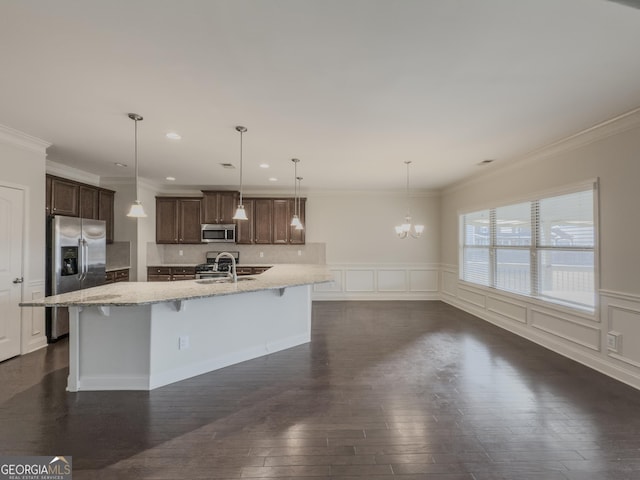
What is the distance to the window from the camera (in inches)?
134

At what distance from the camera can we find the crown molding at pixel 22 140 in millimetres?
3237

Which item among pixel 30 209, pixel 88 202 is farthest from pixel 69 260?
pixel 88 202

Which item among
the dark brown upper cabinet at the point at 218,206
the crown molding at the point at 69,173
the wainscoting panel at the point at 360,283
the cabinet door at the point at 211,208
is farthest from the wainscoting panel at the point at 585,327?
the crown molding at the point at 69,173

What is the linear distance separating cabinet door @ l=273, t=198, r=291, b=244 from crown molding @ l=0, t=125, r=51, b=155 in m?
3.74

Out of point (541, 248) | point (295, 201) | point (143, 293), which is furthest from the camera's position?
point (295, 201)

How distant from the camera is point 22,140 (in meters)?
3.42

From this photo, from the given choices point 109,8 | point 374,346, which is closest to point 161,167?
point 109,8

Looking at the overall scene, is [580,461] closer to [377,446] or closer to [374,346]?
[377,446]

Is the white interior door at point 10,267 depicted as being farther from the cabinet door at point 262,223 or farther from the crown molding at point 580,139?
the crown molding at point 580,139

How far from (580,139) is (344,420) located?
3848mm

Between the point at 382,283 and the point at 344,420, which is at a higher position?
the point at 382,283

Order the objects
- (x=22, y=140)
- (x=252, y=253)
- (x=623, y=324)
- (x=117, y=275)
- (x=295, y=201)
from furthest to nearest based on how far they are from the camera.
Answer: (x=252, y=253) < (x=295, y=201) < (x=117, y=275) < (x=22, y=140) < (x=623, y=324)

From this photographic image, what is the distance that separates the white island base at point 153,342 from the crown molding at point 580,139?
13.6 feet

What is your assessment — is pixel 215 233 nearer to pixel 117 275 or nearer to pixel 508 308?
pixel 117 275
